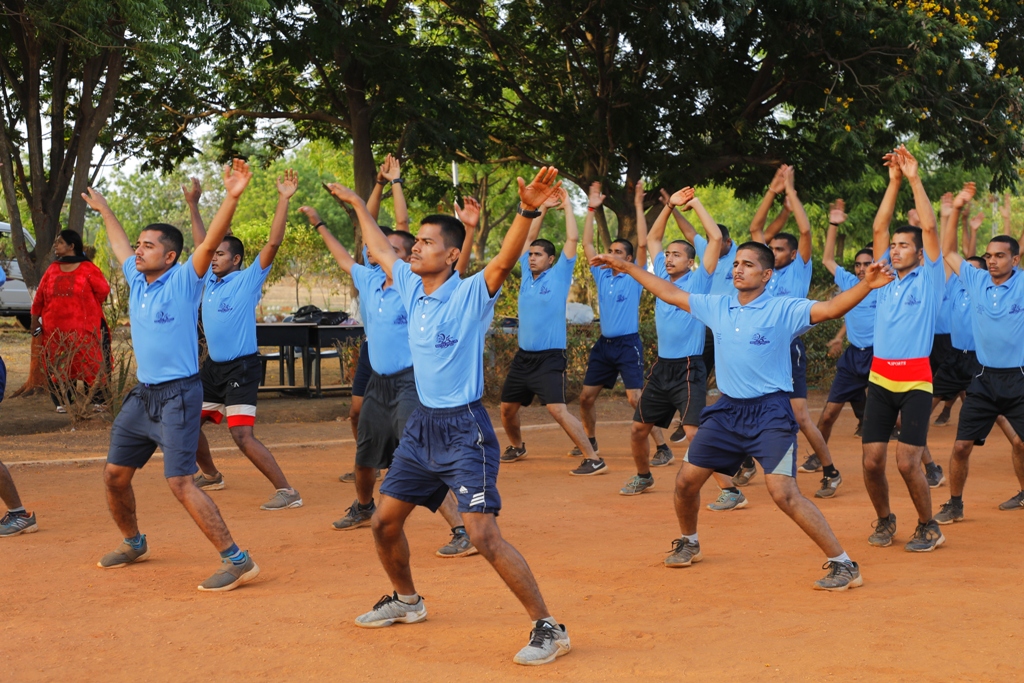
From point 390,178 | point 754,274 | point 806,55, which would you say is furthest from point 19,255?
point 806,55

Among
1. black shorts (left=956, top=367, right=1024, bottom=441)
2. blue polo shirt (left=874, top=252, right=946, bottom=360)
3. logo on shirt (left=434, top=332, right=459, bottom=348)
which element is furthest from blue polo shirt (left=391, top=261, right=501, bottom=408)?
black shorts (left=956, top=367, right=1024, bottom=441)

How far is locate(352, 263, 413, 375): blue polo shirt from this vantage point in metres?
6.73

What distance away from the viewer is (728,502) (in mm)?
7844

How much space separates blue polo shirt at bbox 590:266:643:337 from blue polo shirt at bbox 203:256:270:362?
125 inches

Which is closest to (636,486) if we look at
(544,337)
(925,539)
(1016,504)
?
(544,337)

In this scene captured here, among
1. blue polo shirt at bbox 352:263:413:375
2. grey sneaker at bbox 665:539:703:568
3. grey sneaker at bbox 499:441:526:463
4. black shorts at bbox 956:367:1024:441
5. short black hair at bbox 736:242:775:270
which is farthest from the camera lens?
grey sneaker at bbox 499:441:526:463

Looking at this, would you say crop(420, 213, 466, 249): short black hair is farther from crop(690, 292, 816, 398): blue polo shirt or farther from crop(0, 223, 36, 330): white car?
crop(0, 223, 36, 330): white car

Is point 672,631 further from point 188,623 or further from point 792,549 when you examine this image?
point 188,623

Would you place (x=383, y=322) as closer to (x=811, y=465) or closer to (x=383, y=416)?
(x=383, y=416)

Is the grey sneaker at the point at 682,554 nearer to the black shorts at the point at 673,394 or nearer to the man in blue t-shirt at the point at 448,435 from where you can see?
the man in blue t-shirt at the point at 448,435

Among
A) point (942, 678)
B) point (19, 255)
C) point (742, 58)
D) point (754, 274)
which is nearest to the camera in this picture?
point (942, 678)

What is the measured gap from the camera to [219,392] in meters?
7.98

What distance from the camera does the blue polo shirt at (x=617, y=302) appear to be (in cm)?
959

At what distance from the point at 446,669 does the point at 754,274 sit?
9.11 ft
